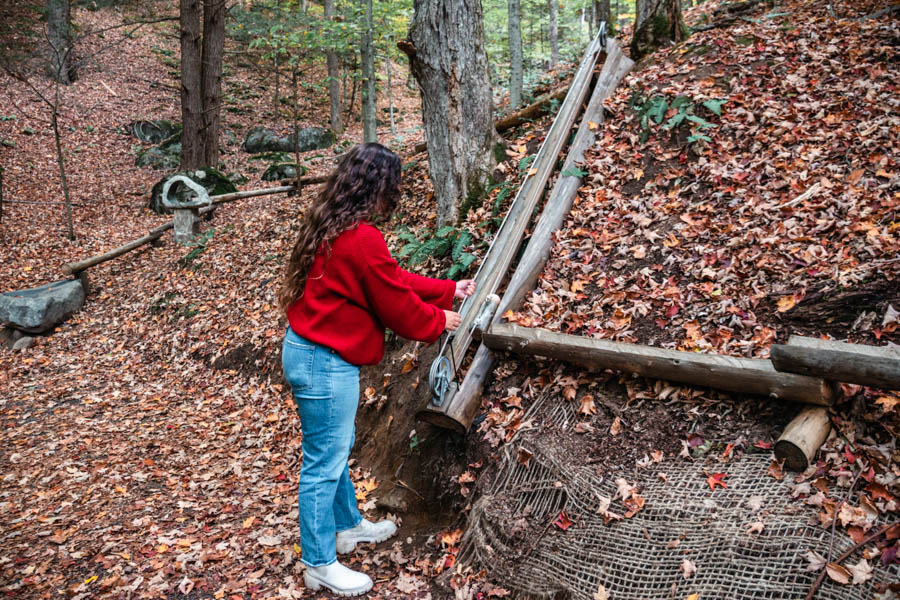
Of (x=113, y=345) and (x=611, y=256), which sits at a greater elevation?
(x=611, y=256)

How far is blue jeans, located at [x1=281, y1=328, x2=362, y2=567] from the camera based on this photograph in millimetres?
3061

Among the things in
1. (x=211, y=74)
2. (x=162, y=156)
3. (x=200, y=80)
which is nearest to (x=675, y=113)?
(x=200, y=80)

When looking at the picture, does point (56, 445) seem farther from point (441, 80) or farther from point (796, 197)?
point (796, 197)

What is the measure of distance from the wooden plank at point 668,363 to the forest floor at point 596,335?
0.16 m

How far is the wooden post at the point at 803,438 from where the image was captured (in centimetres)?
285

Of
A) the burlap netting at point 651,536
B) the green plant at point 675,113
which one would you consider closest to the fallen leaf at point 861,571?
the burlap netting at point 651,536

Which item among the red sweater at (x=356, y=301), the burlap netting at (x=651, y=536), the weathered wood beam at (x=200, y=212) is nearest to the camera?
the burlap netting at (x=651, y=536)

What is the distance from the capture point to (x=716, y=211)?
485 centimetres

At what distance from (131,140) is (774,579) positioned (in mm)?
20489

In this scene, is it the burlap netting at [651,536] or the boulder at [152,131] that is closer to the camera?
the burlap netting at [651,536]

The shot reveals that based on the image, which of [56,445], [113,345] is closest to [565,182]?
[56,445]

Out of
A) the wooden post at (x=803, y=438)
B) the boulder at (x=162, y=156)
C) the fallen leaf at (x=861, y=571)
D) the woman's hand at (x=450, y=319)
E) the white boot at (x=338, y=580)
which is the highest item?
the woman's hand at (x=450, y=319)

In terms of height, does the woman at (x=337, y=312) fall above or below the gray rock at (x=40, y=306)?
above

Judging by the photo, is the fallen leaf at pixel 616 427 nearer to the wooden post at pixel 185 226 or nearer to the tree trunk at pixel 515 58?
the tree trunk at pixel 515 58
